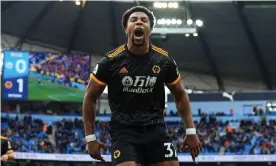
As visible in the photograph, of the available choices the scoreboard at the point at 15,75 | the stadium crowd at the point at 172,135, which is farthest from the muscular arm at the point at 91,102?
the scoreboard at the point at 15,75

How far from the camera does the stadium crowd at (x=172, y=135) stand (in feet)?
93.6

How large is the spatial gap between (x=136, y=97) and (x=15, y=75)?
1035 inches

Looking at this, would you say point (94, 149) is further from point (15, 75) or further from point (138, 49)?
point (15, 75)

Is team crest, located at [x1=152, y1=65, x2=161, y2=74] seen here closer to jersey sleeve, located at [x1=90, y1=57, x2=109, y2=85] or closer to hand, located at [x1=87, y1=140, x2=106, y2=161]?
jersey sleeve, located at [x1=90, y1=57, x2=109, y2=85]

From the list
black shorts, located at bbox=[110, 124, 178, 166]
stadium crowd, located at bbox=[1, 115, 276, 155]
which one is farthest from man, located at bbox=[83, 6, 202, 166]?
stadium crowd, located at bbox=[1, 115, 276, 155]

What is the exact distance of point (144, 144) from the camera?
440 cm

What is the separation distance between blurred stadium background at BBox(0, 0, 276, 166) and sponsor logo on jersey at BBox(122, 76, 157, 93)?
72.8ft

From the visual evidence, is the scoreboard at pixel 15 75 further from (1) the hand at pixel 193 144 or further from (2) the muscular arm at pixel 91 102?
(1) the hand at pixel 193 144

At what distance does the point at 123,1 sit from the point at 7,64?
329 inches

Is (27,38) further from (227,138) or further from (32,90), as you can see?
(227,138)

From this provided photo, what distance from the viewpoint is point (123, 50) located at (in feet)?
15.1

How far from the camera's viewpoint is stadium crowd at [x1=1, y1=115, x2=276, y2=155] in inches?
1123

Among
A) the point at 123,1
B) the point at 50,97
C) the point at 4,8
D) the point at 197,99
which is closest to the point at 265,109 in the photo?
the point at 197,99

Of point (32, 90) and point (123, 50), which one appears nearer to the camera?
point (123, 50)
